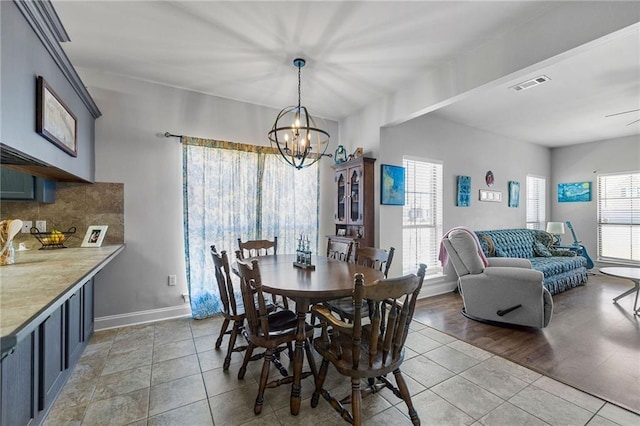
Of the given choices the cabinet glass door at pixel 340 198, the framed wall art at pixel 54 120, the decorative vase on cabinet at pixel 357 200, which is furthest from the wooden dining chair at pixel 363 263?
the framed wall art at pixel 54 120

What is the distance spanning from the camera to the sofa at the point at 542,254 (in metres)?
4.37

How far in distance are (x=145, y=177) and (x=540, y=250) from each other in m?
6.58

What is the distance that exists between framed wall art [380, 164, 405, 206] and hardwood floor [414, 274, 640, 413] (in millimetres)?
1569

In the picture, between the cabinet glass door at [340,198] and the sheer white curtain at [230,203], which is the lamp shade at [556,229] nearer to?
the cabinet glass door at [340,198]

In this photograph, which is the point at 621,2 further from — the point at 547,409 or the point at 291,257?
the point at 291,257

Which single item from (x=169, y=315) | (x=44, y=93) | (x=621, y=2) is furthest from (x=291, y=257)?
(x=621, y=2)

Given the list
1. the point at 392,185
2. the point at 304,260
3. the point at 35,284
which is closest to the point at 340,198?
the point at 392,185

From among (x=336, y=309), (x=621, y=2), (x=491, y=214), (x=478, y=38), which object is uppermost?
(x=478, y=38)

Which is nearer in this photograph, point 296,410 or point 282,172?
point 296,410

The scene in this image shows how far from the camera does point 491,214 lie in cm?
551

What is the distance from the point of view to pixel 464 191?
501cm

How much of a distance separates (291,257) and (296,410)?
60.6 inches

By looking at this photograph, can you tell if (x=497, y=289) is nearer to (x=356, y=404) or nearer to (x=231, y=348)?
(x=356, y=404)

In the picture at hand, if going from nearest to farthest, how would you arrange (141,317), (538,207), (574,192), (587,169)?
1. (141,317)
2. (587,169)
3. (574,192)
4. (538,207)
